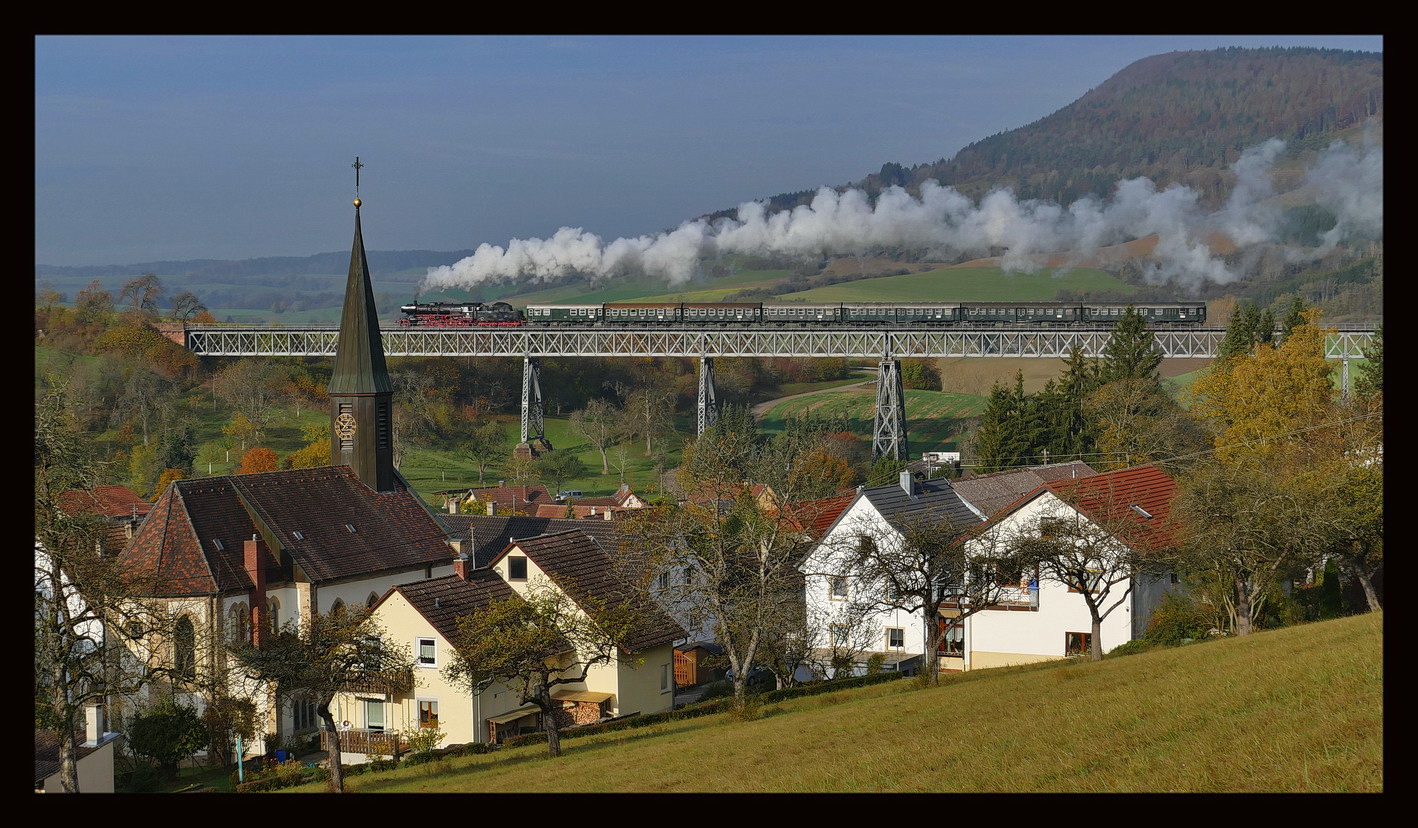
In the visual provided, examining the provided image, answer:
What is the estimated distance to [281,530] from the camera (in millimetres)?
42781

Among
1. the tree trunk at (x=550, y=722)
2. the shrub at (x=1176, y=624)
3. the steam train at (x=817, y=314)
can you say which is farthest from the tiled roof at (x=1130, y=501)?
the steam train at (x=817, y=314)

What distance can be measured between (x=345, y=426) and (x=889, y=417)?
42.6 m

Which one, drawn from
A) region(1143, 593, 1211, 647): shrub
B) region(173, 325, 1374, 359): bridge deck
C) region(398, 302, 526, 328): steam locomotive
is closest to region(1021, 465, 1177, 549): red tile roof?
region(1143, 593, 1211, 647): shrub

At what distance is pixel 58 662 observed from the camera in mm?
24172

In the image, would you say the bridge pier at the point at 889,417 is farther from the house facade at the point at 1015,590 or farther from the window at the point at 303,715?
the window at the point at 303,715

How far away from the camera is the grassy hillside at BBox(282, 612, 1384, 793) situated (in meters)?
14.4

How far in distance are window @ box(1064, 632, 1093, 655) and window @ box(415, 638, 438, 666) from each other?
17.7 metres

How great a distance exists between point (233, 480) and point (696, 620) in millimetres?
16082

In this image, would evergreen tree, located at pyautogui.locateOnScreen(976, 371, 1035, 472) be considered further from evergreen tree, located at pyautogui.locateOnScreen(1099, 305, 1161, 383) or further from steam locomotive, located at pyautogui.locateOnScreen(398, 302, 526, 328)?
steam locomotive, located at pyautogui.locateOnScreen(398, 302, 526, 328)

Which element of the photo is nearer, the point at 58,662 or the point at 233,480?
the point at 58,662

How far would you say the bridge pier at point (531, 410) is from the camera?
348 feet
